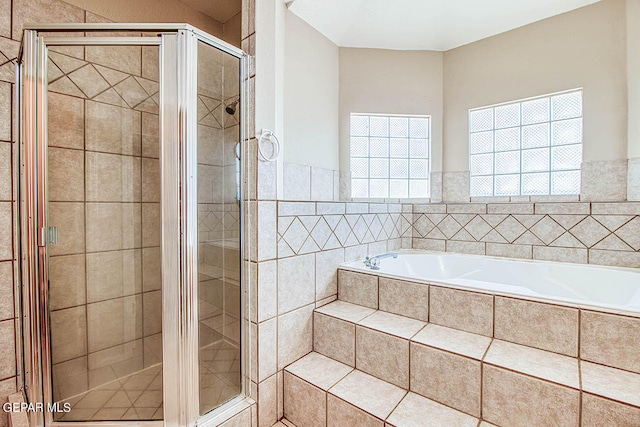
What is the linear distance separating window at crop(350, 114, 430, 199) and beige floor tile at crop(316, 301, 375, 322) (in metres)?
1.20

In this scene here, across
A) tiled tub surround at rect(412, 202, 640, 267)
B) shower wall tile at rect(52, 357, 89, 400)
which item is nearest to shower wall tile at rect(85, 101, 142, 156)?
shower wall tile at rect(52, 357, 89, 400)

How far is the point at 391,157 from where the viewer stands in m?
2.77

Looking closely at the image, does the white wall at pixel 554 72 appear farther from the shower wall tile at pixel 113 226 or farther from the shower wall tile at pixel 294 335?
the shower wall tile at pixel 113 226

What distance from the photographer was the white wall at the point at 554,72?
2.00 m

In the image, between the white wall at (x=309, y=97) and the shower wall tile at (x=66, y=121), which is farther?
the white wall at (x=309, y=97)

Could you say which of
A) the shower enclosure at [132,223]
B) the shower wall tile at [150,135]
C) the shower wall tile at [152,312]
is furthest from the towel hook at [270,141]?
the shower wall tile at [152,312]

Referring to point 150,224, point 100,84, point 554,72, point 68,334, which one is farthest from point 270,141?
point 554,72

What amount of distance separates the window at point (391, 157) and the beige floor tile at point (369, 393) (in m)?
1.66

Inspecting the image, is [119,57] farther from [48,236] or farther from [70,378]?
[70,378]

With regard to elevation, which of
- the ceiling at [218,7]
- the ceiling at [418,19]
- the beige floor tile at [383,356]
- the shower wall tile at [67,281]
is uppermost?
the ceiling at [418,19]

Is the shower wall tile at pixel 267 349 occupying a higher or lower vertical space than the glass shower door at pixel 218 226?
lower

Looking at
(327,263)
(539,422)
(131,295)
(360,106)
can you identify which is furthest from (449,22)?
(131,295)

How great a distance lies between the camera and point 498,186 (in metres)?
2.48

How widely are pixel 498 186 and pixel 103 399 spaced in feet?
10.2
